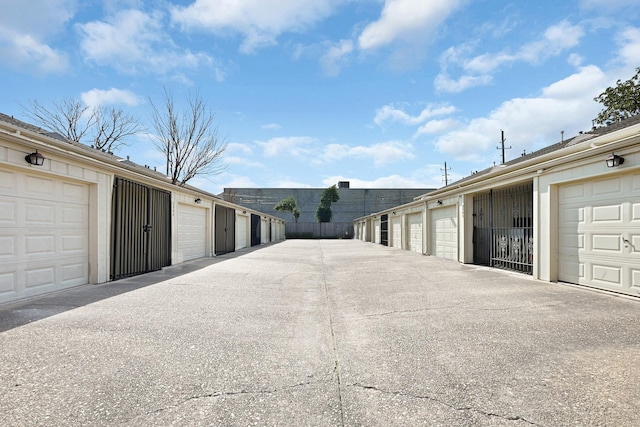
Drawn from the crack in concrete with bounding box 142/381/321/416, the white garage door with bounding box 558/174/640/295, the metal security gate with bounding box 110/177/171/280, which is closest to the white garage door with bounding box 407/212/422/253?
the white garage door with bounding box 558/174/640/295

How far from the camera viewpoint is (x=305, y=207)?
4216 centimetres

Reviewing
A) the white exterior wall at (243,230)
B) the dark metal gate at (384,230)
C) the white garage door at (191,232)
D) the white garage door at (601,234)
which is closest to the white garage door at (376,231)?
the dark metal gate at (384,230)

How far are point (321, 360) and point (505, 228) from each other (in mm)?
8114

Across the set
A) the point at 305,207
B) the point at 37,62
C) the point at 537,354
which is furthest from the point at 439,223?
the point at 305,207

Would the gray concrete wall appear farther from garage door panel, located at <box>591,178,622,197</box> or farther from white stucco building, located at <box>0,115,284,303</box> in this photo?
garage door panel, located at <box>591,178,622,197</box>

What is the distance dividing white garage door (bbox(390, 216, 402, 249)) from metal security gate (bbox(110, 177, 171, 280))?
13081 mm

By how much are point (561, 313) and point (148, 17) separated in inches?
428

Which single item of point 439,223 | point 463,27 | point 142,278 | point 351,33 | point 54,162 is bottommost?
point 142,278

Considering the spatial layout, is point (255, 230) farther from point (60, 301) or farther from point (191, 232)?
point (60, 301)

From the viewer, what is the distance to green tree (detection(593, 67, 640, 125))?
57.8 ft

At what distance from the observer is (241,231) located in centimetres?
2003

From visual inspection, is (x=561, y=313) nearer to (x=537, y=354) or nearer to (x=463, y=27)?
(x=537, y=354)

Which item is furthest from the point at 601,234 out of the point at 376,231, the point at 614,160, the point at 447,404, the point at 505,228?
the point at 376,231

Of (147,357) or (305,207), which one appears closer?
(147,357)
